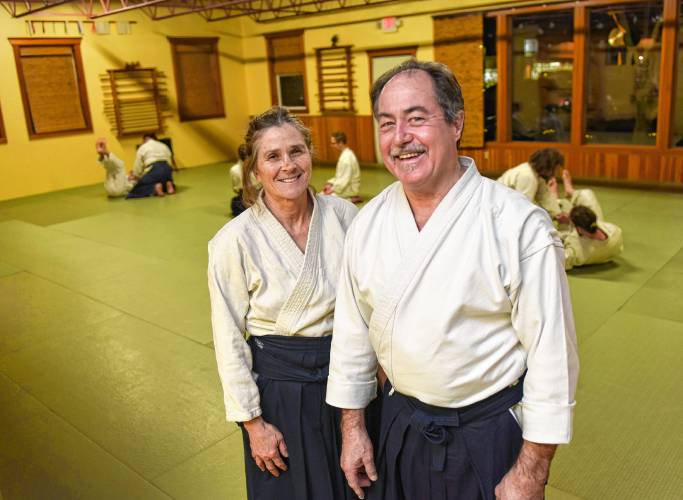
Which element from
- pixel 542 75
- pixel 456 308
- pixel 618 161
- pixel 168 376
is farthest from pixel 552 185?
pixel 456 308

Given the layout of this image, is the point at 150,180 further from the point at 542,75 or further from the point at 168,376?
the point at 168,376

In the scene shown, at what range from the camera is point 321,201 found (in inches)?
72.6

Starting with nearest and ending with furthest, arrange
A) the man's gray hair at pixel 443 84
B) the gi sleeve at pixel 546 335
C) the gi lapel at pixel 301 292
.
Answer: the gi sleeve at pixel 546 335 → the man's gray hair at pixel 443 84 → the gi lapel at pixel 301 292

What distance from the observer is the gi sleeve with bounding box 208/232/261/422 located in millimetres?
1686

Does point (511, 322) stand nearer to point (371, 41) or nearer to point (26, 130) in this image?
point (371, 41)

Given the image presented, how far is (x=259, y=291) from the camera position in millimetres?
1701

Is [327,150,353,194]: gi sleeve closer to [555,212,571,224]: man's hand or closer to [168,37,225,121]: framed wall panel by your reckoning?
[555,212,571,224]: man's hand

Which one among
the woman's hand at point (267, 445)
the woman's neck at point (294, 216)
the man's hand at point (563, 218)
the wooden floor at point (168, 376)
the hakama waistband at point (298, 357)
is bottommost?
the wooden floor at point (168, 376)

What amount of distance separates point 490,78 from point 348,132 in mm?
2935

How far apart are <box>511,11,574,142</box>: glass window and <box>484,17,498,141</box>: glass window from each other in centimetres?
28

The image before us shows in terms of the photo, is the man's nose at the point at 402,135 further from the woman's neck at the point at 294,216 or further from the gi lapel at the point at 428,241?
the woman's neck at the point at 294,216

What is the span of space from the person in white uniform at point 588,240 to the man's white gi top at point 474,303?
360 centimetres

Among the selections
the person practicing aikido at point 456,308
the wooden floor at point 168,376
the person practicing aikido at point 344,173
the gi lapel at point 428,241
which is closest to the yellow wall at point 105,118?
the wooden floor at point 168,376

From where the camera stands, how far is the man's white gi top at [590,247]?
15.5ft
